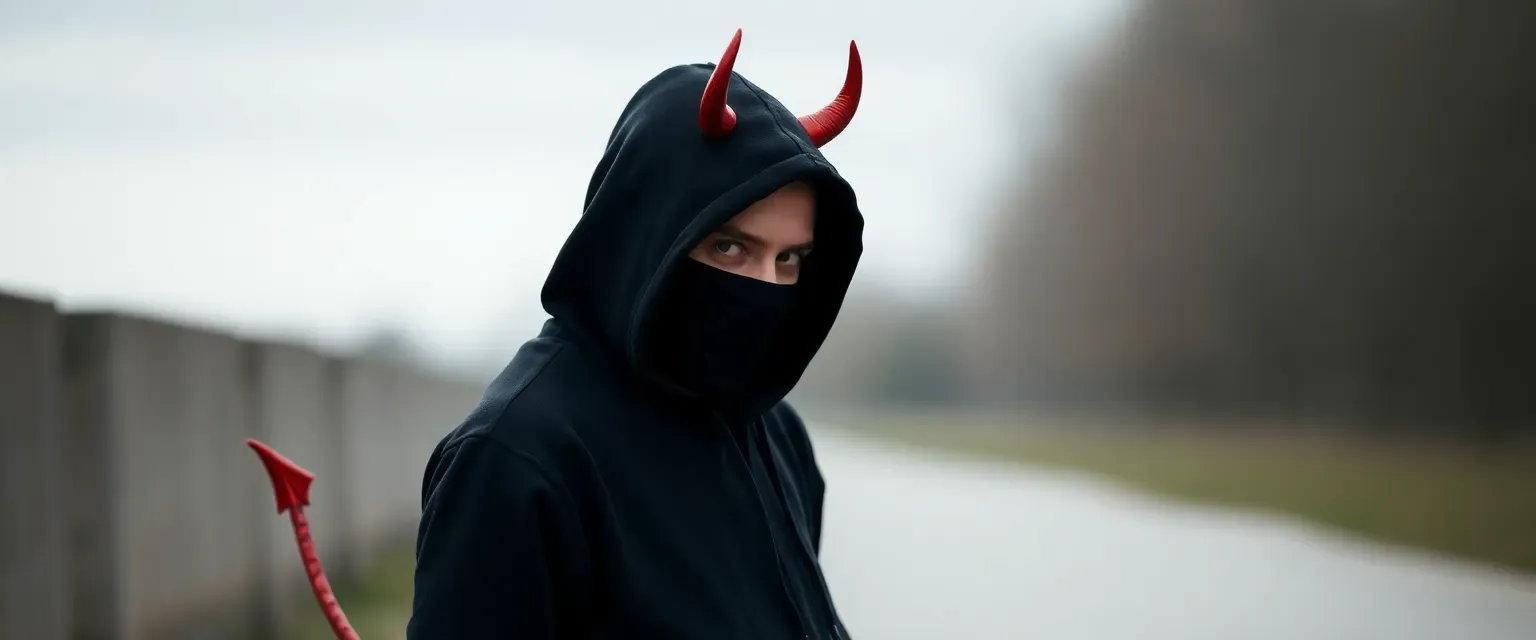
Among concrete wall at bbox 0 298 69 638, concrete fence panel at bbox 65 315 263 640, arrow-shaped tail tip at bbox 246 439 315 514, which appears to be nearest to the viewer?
arrow-shaped tail tip at bbox 246 439 315 514

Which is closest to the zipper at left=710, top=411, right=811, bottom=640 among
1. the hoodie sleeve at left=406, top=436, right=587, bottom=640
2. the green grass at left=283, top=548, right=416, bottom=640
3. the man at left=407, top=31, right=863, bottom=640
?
the man at left=407, top=31, right=863, bottom=640

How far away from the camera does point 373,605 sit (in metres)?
9.05

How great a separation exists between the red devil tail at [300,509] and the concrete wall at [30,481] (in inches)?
80.2

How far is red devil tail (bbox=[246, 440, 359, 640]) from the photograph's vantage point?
7.89 feet

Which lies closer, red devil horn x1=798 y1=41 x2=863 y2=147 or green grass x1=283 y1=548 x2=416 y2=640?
red devil horn x1=798 y1=41 x2=863 y2=147

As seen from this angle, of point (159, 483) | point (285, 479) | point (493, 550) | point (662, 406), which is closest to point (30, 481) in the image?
point (159, 483)

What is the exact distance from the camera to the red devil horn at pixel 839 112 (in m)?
2.67

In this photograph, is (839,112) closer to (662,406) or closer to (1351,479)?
(662,406)

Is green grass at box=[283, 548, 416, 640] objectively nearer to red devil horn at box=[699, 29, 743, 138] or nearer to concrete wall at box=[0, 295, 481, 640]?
concrete wall at box=[0, 295, 481, 640]

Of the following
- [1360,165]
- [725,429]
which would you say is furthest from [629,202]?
[1360,165]

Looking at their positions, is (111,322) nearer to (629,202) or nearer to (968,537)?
(629,202)

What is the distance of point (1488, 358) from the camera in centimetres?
1881

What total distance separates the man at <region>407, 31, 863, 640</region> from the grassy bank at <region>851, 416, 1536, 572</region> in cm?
1026

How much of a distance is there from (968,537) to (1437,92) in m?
10.2
